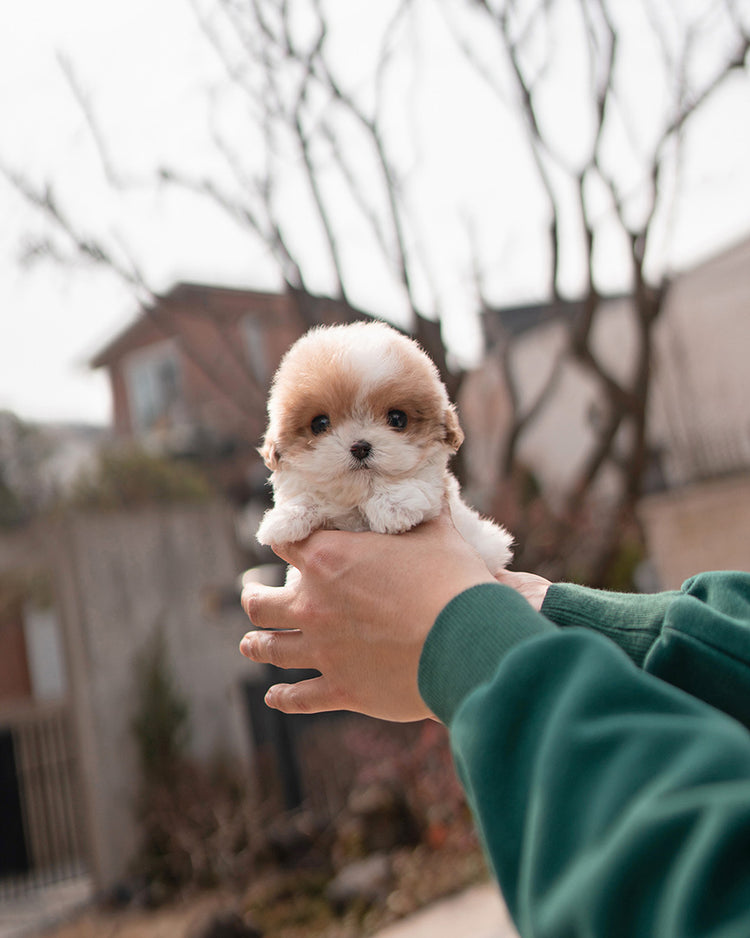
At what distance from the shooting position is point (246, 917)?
216 inches

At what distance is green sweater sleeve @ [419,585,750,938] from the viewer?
0.52 meters

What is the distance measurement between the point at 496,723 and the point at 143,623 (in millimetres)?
7366

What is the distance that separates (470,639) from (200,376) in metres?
12.7

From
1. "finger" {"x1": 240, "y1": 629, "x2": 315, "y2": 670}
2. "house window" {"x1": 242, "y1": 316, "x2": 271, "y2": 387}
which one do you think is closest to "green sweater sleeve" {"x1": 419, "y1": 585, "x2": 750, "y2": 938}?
"finger" {"x1": 240, "y1": 629, "x2": 315, "y2": 670}

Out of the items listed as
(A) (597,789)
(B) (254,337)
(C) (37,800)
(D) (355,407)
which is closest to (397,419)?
(D) (355,407)

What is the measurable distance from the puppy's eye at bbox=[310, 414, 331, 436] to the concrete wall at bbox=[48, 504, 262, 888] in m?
5.46

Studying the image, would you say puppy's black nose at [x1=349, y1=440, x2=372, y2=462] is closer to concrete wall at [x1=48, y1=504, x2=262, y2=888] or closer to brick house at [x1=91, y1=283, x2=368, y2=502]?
brick house at [x1=91, y1=283, x2=368, y2=502]

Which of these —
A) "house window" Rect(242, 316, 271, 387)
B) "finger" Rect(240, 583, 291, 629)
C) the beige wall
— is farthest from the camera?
"house window" Rect(242, 316, 271, 387)

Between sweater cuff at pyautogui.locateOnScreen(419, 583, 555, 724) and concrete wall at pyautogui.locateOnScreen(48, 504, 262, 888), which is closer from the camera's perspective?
sweater cuff at pyautogui.locateOnScreen(419, 583, 555, 724)

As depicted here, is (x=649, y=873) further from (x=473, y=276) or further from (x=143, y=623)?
(x=143, y=623)

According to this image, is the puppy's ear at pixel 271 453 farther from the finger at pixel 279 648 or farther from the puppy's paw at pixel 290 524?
the finger at pixel 279 648

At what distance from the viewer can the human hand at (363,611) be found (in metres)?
0.94

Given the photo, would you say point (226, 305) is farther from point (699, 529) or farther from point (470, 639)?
point (470, 639)

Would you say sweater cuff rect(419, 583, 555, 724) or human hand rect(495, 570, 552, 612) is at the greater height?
sweater cuff rect(419, 583, 555, 724)
